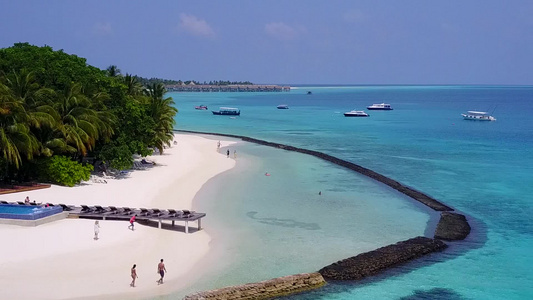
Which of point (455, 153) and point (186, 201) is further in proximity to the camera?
point (455, 153)

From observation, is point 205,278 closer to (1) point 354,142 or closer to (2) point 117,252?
(2) point 117,252

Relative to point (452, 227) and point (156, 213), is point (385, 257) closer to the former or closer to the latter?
point (452, 227)

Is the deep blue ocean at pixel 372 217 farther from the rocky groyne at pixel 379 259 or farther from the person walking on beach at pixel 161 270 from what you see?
the person walking on beach at pixel 161 270

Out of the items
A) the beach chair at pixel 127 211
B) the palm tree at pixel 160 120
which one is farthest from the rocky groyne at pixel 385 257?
the palm tree at pixel 160 120

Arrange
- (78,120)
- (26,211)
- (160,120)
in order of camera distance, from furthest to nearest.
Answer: (160,120), (78,120), (26,211)

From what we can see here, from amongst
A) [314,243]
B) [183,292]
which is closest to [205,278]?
[183,292]

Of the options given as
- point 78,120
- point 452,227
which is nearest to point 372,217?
point 452,227

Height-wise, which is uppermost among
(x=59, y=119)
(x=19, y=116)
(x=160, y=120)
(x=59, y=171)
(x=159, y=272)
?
(x=19, y=116)
